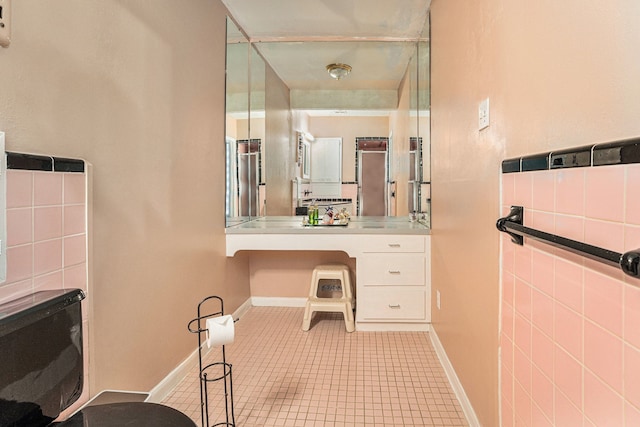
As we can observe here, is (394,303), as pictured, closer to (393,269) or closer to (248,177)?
(393,269)

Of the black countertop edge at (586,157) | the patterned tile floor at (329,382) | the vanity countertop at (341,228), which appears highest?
the black countertop edge at (586,157)

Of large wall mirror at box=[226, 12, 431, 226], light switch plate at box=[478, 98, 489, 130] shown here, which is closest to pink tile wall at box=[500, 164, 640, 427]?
light switch plate at box=[478, 98, 489, 130]

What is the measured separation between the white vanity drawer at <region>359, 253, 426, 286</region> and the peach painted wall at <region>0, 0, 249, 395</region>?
3.71 feet

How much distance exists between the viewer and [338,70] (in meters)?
3.40

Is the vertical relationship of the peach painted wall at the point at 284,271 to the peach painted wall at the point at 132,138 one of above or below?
below

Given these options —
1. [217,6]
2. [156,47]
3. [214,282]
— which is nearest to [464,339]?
[214,282]

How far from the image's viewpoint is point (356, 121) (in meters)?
3.43

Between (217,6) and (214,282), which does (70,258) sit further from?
(217,6)

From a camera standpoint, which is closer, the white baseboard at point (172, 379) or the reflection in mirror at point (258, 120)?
the white baseboard at point (172, 379)

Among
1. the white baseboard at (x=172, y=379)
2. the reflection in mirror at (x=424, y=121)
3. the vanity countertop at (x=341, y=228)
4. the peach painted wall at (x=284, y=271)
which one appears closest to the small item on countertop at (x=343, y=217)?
the vanity countertop at (x=341, y=228)

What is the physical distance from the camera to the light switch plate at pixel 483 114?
54.2 inches

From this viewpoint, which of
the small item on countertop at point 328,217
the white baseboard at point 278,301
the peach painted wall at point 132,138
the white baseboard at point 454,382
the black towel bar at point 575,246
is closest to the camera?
the black towel bar at point 575,246

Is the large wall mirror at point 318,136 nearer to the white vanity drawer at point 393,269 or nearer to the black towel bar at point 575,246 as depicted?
the white vanity drawer at point 393,269

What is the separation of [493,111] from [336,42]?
2110 mm
